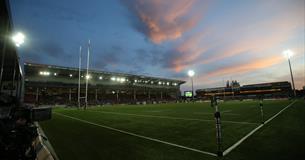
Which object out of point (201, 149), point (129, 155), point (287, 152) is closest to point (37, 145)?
point (129, 155)

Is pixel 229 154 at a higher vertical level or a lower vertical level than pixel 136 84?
lower

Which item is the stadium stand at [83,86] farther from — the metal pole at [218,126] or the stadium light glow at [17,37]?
the metal pole at [218,126]

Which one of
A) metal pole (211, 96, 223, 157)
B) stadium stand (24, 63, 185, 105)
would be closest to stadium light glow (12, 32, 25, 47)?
metal pole (211, 96, 223, 157)

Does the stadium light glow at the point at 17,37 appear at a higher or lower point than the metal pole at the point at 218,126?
higher

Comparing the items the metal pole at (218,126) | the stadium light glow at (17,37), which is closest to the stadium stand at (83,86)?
the stadium light glow at (17,37)

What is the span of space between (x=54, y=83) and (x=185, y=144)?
2254 inches

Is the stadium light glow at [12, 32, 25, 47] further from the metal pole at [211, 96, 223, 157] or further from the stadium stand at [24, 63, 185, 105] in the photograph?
the stadium stand at [24, 63, 185, 105]

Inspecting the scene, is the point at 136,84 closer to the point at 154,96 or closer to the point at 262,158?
the point at 154,96

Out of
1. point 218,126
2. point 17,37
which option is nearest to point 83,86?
point 17,37

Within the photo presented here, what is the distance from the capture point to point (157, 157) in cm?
407

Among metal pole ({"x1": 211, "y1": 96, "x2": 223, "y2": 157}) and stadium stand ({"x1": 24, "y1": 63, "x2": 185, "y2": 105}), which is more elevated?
stadium stand ({"x1": 24, "y1": 63, "x2": 185, "y2": 105})

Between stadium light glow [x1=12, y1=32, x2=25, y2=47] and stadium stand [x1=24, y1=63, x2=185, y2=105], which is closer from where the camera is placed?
stadium light glow [x1=12, y1=32, x2=25, y2=47]

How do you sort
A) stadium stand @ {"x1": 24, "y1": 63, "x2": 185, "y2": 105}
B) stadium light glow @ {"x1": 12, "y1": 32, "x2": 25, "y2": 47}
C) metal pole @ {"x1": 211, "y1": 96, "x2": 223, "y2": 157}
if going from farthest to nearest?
stadium stand @ {"x1": 24, "y1": 63, "x2": 185, "y2": 105} < stadium light glow @ {"x1": 12, "y1": 32, "x2": 25, "y2": 47} < metal pole @ {"x1": 211, "y1": 96, "x2": 223, "y2": 157}

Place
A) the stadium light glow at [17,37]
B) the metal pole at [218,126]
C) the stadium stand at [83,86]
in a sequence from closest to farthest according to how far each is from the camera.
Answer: the metal pole at [218,126] → the stadium light glow at [17,37] → the stadium stand at [83,86]
